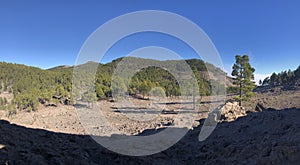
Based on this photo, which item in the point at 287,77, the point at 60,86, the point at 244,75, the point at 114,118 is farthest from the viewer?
the point at 287,77

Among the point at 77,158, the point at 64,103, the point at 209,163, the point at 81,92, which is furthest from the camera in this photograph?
the point at 81,92

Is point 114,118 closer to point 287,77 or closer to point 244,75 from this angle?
point 244,75

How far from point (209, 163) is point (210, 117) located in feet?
35.5

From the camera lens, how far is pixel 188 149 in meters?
13.6

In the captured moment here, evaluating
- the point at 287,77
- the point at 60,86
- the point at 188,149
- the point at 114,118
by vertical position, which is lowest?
the point at 114,118

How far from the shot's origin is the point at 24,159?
22.0 feet

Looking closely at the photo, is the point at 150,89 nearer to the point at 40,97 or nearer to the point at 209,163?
the point at 40,97

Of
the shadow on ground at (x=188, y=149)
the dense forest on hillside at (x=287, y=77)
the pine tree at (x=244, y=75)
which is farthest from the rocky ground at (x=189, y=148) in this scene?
the dense forest on hillside at (x=287, y=77)

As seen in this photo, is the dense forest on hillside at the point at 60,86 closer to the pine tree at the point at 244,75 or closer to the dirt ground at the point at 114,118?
the dirt ground at the point at 114,118

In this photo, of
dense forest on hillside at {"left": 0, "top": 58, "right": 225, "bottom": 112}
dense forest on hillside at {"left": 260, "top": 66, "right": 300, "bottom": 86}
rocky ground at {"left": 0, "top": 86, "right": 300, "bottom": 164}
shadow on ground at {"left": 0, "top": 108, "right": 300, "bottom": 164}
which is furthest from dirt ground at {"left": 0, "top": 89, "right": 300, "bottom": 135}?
dense forest on hillside at {"left": 260, "top": 66, "right": 300, "bottom": 86}

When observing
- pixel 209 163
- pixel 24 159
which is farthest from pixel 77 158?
pixel 209 163

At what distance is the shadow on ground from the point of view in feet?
24.6

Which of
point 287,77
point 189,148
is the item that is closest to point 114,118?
point 189,148

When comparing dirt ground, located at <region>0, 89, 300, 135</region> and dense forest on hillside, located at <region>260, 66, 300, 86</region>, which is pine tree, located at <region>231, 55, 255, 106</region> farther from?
dense forest on hillside, located at <region>260, 66, 300, 86</region>
